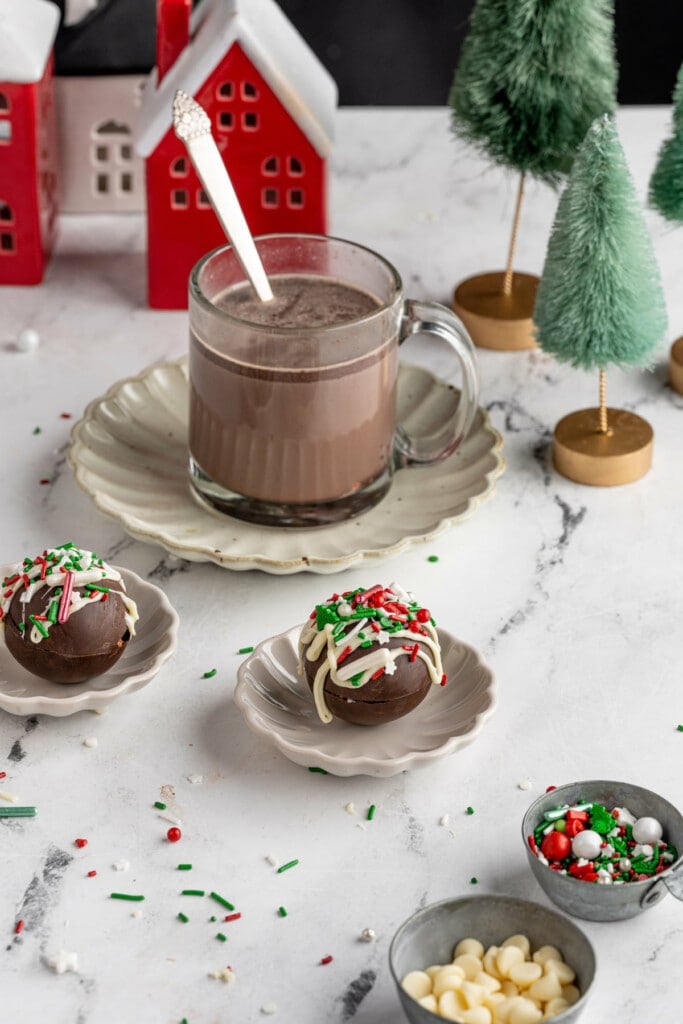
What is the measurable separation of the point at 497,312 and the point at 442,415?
0.73ft

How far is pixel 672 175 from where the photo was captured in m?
1.52

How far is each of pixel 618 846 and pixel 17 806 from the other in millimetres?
452

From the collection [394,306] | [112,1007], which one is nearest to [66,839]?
[112,1007]

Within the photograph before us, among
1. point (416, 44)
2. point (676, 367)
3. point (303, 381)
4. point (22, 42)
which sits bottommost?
point (416, 44)

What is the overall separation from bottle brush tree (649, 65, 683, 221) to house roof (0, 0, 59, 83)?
27.7 inches

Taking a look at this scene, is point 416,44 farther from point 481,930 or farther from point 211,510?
point 481,930

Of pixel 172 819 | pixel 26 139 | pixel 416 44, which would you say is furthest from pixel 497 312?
pixel 416 44

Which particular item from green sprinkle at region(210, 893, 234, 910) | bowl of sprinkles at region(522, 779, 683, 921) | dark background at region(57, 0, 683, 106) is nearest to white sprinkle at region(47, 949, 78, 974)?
green sprinkle at region(210, 893, 234, 910)

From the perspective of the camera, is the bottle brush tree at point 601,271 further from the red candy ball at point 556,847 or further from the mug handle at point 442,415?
the red candy ball at point 556,847

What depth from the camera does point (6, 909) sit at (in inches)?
40.3

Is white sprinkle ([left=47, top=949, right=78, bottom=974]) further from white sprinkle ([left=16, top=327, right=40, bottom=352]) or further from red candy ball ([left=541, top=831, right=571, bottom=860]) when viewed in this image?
white sprinkle ([left=16, top=327, right=40, bottom=352])

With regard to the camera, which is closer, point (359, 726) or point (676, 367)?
point (359, 726)

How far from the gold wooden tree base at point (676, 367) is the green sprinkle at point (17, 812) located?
90cm

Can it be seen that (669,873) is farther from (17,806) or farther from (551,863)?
(17,806)
